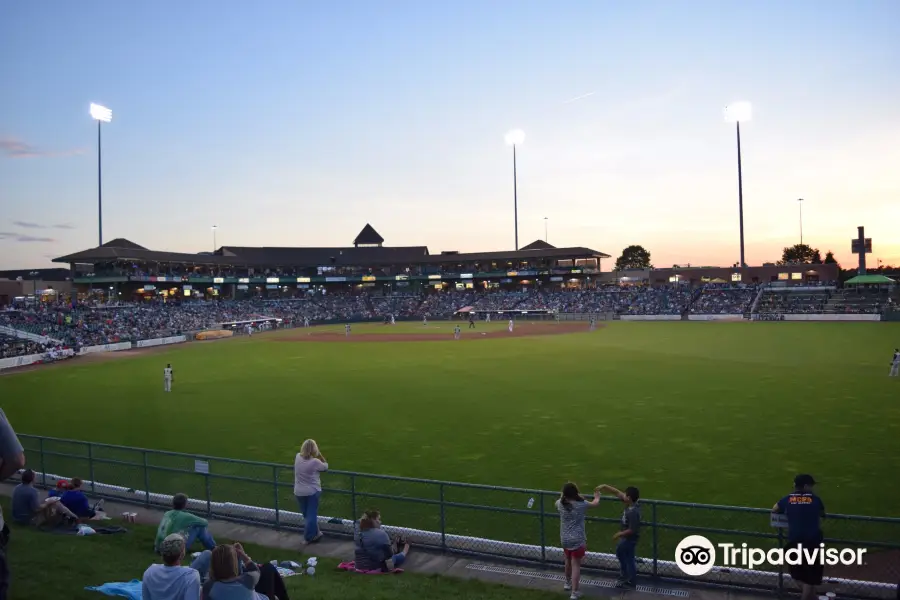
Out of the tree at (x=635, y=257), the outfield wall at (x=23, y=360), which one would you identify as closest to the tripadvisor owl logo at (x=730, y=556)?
the outfield wall at (x=23, y=360)

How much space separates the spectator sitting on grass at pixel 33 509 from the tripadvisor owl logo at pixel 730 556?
10370 mm

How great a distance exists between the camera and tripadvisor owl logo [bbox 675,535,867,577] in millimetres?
8391

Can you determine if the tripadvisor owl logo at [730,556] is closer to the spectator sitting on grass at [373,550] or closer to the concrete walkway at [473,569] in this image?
the concrete walkway at [473,569]

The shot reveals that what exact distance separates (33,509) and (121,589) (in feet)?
15.8

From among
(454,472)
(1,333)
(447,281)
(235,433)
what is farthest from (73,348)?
(447,281)

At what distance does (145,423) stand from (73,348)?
33.7 meters

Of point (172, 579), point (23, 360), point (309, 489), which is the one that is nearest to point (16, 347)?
point (23, 360)

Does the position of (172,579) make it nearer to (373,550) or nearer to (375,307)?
(373,550)

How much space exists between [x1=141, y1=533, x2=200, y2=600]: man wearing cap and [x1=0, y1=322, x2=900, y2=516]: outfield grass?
8785mm

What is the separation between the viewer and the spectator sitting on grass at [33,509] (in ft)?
34.7

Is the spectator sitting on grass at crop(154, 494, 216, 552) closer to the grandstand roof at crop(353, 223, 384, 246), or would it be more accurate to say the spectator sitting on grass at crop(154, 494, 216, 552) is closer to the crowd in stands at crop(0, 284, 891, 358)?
the crowd in stands at crop(0, 284, 891, 358)

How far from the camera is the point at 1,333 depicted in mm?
46625

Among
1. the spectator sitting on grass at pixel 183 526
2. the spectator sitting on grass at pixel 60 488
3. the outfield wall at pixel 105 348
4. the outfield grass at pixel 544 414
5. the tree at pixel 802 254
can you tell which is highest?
the tree at pixel 802 254

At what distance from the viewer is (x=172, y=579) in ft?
17.5
